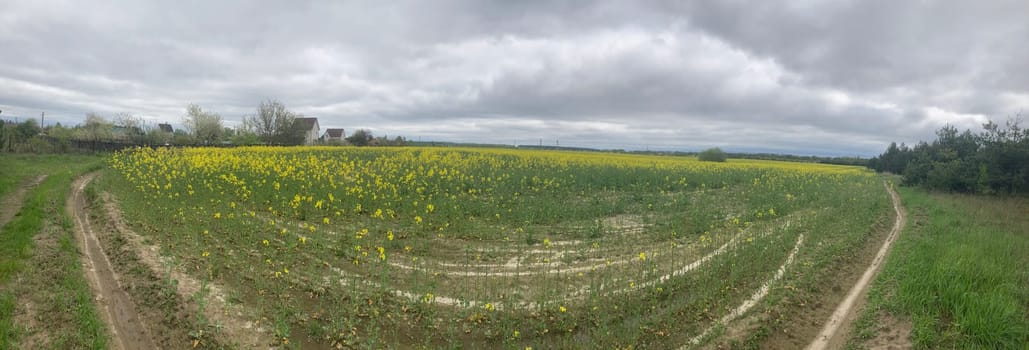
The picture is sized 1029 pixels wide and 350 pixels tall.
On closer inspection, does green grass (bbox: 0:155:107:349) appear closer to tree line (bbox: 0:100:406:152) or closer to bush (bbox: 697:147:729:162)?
tree line (bbox: 0:100:406:152)

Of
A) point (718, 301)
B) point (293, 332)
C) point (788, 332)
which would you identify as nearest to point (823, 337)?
point (788, 332)

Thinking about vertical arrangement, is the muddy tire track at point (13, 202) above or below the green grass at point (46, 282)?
above

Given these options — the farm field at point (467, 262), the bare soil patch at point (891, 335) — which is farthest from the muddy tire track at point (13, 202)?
the bare soil patch at point (891, 335)

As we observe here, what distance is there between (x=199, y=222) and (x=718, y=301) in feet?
32.5

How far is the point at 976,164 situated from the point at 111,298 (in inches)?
1269

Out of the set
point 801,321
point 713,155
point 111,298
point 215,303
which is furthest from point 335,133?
point 801,321

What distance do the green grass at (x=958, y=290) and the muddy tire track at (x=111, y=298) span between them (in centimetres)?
863

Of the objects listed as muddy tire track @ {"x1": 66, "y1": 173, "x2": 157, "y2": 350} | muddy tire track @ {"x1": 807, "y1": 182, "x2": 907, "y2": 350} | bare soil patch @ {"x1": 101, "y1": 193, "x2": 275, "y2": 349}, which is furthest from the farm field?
muddy tire track @ {"x1": 66, "y1": 173, "x2": 157, "y2": 350}

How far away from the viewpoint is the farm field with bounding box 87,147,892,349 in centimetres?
539

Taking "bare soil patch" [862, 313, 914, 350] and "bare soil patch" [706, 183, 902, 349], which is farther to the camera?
"bare soil patch" [706, 183, 902, 349]

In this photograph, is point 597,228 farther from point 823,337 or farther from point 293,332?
point 293,332

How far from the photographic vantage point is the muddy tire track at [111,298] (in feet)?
16.1

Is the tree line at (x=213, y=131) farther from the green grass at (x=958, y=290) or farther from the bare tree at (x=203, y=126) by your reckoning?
the green grass at (x=958, y=290)

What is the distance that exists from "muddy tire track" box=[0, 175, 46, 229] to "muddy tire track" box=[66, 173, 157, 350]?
5.89 ft
